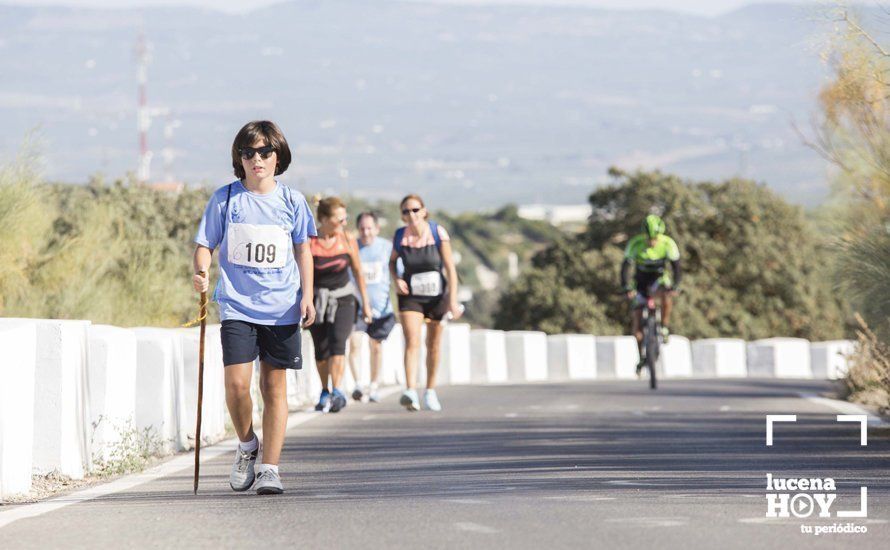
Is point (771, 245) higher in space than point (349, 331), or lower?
higher

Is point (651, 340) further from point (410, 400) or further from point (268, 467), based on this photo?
point (268, 467)

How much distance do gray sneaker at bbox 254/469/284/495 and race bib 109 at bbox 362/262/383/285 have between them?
29.9ft

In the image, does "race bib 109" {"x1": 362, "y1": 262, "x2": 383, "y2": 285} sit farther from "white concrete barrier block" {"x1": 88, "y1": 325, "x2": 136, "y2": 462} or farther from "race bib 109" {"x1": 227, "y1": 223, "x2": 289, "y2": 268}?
"race bib 109" {"x1": 227, "y1": 223, "x2": 289, "y2": 268}

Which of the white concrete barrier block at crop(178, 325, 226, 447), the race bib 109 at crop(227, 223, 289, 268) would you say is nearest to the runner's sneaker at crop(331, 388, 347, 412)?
the white concrete barrier block at crop(178, 325, 226, 447)

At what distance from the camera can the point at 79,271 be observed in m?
21.5

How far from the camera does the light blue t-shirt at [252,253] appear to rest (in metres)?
10.2

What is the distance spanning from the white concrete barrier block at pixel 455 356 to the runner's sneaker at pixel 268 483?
63.6 feet

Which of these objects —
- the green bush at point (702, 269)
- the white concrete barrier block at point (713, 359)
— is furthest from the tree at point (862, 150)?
the green bush at point (702, 269)

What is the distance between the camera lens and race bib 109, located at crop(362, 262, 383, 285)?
63.3 feet

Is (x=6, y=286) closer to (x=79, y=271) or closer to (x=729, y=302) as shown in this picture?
(x=79, y=271)

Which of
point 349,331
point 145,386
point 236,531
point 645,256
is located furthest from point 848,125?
point 236,531

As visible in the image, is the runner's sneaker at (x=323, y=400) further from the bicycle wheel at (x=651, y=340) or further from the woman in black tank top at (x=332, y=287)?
the bicycle wheel at (x=651, y=340)

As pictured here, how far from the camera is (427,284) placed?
56.4 ft

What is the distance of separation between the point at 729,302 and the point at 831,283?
120 feet
